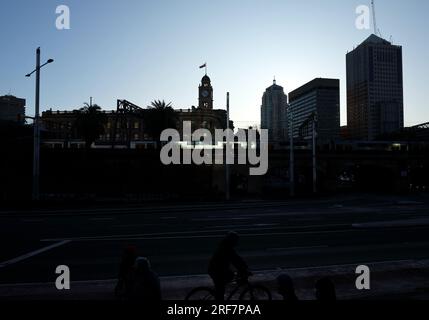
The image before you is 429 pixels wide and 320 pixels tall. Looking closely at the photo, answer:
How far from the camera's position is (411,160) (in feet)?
232

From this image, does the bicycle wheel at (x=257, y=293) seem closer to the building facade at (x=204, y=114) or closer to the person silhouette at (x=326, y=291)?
the person silhouette at (x=326, y=291)

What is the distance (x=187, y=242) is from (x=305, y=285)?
7800mm

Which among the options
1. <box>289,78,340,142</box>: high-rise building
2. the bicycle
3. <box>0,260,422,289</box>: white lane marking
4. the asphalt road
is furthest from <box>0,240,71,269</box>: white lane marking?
<box>289,78,340,142</box>: high-rise building

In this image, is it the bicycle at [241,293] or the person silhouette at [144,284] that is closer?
Result: the person silhouette at [144,284]

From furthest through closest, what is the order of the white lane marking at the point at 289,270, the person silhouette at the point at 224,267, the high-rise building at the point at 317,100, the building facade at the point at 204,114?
1. the high-rise building at the point at 317,100
2. the building facade at the point at 204,114
3. the white lane marking at the point at 289,270
4. the person silhouette at the point at 224,267

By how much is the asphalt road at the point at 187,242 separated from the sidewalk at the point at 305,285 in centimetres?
95

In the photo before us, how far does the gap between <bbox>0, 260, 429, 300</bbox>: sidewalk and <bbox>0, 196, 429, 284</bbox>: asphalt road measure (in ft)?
3.12

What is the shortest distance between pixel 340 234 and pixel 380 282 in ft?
28.8

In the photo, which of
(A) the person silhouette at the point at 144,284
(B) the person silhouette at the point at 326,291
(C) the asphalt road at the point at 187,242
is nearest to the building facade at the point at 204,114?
(C) the asphalt road at the point at 187,242

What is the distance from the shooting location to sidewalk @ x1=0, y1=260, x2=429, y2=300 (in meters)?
9.55

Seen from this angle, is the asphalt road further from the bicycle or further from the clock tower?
the clock tower

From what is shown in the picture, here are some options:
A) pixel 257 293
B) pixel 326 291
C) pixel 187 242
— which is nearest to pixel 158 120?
pixel 187 242

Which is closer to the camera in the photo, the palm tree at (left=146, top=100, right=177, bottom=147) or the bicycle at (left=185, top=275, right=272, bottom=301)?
the bicycle at (left=185, top=275, right=272, bottom=301)

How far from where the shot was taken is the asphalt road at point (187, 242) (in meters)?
13.1
